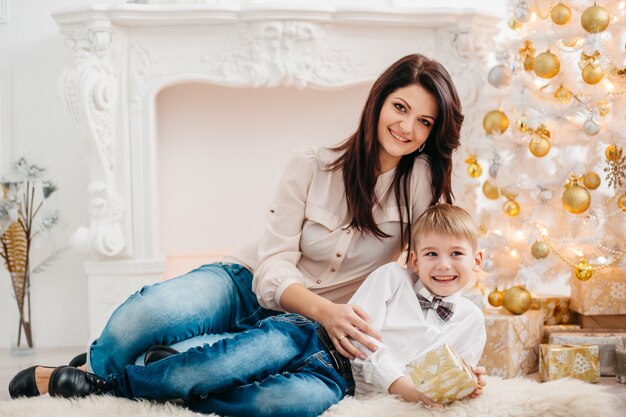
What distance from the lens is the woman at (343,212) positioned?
6.23 ft

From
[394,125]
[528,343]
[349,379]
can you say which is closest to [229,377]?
[349,379]

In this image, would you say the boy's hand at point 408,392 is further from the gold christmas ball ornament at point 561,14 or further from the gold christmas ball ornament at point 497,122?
the gold christmas ball ornament at point 561,14

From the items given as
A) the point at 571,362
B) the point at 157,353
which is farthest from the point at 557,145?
the point at 157,353

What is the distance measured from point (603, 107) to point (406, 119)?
93 centimetres

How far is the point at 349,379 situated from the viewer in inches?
71.2

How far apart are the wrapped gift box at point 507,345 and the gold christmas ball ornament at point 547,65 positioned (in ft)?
2.47

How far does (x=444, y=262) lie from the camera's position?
183 cm

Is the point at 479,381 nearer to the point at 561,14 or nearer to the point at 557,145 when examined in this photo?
the point at 557,145

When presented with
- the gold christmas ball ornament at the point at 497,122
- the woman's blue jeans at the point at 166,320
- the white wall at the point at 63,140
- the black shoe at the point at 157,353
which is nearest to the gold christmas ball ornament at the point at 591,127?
the gold christmas ball ornament at the point at 497,122

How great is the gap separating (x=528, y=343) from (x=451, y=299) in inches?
30.8

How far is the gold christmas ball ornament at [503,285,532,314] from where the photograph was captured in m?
2.59

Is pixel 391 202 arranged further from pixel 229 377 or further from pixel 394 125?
pixel 229 377

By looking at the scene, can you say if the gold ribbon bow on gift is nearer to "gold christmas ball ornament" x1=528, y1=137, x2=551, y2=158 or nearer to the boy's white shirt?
"gold christmas ball ornament" x1=528, y1=137, x2=551, y2=158

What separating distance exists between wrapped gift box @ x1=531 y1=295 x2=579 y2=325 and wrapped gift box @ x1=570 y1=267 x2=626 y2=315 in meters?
0.15
